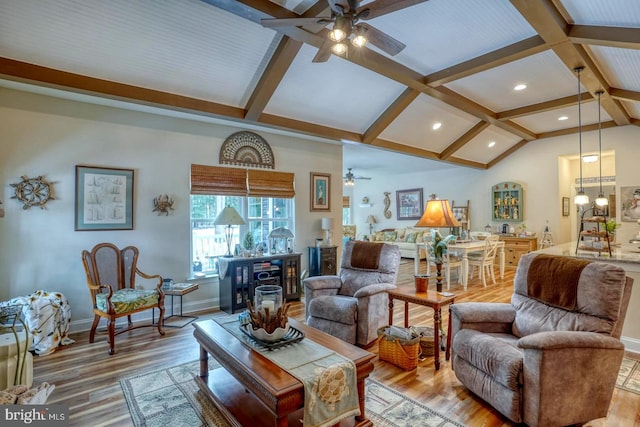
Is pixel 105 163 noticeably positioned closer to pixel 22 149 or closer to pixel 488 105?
pixel 22 149

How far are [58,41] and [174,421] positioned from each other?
3461mm

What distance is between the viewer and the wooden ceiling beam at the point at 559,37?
113 inches

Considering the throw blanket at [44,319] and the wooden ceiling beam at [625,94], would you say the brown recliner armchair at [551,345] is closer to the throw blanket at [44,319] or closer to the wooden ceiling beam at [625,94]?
the throw blanket at [44,319]

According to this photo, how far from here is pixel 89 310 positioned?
386cm

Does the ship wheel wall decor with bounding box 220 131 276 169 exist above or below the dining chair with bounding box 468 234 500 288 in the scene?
above

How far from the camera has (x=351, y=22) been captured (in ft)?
7.83

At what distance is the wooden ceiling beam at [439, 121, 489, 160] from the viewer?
6.89 metres

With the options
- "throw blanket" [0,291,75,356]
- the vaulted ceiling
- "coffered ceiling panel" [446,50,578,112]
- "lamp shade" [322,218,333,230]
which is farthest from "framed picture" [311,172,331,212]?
"throw blanket" [0,291,75,356]

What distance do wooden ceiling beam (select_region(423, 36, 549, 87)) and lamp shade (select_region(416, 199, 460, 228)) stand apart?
2087mm

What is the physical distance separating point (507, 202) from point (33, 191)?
9.49 m

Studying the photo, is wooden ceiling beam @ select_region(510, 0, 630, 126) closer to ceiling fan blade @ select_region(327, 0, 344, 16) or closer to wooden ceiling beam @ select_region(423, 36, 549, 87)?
wooden ceiling beam @ select_region(423, 36, 549, 87)

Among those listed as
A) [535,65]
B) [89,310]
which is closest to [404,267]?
[535,65]

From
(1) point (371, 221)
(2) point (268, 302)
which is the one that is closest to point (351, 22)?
(2) point (268, 302)

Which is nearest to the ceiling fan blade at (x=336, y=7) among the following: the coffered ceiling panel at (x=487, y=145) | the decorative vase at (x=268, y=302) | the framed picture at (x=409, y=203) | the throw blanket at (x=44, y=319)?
the decorative vase at (x=268, y=302)
